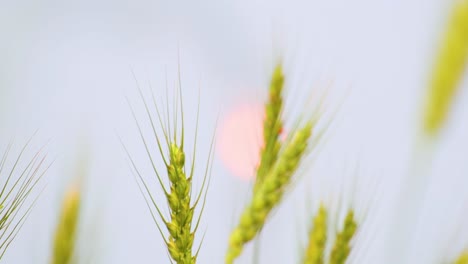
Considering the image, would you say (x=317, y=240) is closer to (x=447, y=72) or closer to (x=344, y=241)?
(x=344, y=241)

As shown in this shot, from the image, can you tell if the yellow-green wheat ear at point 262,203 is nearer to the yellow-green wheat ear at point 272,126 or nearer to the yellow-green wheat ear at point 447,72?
the yellow-green wheat ear at point 272,126

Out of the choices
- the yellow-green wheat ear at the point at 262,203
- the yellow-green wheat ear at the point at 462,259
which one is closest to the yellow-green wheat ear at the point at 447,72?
the yellow-green wheat ear at the point at 462,259

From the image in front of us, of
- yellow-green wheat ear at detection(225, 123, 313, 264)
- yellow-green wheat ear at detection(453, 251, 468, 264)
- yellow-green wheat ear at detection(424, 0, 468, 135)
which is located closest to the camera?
yellow-green wheat ear at detection(225, 123, 313, 264)

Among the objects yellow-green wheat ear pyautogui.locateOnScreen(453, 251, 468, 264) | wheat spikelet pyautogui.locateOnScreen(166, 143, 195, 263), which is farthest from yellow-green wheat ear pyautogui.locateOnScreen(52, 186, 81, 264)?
yellow-green wheat ear pyautogui.locateOnScreen(453, 251, 468, 264)

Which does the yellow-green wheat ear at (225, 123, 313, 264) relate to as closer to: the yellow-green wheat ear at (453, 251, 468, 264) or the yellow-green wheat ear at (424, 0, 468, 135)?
the yellow-green wheat ear at (453, 251, 468, 264)

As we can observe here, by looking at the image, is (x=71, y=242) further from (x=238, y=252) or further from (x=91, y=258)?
(x=238, y=252)

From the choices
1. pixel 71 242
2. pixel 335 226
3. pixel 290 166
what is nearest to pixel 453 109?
pixel 335 226

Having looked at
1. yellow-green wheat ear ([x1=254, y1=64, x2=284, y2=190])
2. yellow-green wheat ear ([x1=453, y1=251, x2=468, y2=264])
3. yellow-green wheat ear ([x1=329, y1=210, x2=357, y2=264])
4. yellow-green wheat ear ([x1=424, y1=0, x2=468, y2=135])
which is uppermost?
yellow-green wheat ear ([x1=424, y1=0, x2=468, y2=135])
